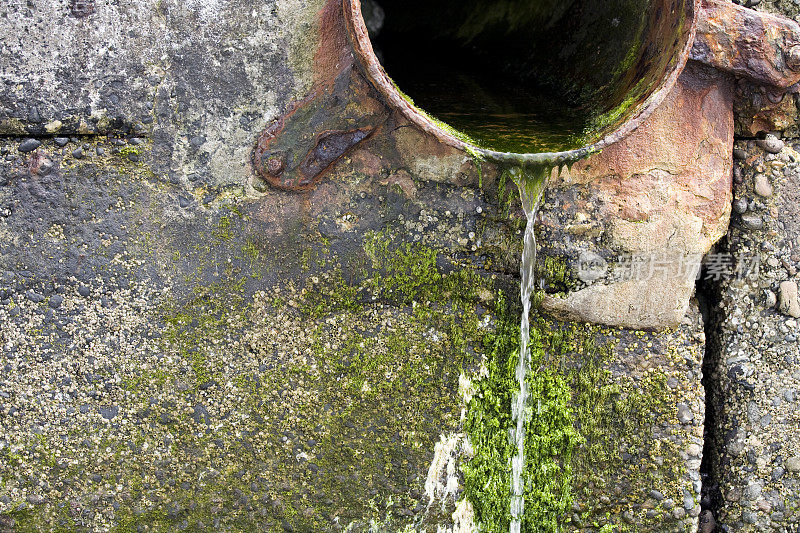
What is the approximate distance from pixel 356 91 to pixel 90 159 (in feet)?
2.70

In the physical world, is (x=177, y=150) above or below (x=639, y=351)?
above

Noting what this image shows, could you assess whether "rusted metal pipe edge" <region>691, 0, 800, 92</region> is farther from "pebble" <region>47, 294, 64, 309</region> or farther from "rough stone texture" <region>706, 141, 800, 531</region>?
"pebble" <region>47, 294, 64, 309</region>

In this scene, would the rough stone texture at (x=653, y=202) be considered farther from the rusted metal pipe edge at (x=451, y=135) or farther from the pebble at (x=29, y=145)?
the pebble at (x=29, y=145)

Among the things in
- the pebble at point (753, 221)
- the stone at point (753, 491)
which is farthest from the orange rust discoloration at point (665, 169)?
the stone at point (753, 491)

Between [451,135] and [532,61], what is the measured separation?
135 cm

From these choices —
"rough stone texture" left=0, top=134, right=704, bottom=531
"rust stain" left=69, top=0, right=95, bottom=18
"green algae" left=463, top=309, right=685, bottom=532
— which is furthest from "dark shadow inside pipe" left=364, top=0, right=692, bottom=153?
"rust stain" left=69, top=0, right=95, bottom=18

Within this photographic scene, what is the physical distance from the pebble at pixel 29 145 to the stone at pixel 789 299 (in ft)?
8.00

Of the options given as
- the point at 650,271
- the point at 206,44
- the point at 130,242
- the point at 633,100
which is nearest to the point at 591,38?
the point at 633,100

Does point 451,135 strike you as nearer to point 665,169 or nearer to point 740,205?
point 665,169

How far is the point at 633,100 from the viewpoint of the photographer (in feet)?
5.97

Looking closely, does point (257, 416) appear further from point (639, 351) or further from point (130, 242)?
point (639, 351)

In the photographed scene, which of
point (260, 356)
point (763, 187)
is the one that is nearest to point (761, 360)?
point (763, 187)

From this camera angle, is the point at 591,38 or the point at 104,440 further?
the point at 591,38

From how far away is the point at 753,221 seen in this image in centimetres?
207
